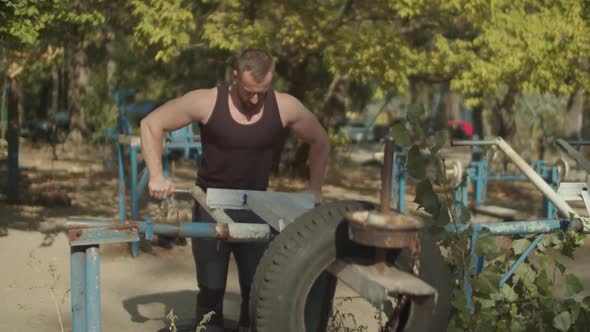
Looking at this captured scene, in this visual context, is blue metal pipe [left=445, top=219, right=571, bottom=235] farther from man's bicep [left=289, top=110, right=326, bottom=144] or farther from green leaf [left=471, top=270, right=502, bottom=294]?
man's bicep [left=289, top=110, right=326, bottom=144]

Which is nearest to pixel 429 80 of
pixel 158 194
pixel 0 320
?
pixel 0 320

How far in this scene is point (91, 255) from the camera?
2717 millimetres

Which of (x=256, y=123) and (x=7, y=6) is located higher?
(x=7, y=6)

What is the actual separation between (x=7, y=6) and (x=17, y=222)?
3298 mm

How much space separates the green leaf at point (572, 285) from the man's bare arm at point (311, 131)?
1178mm

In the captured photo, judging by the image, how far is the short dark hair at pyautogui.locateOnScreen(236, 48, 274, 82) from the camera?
3.49 m

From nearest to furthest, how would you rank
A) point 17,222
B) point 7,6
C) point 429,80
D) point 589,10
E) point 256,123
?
1. point 256,123
2. point 7,6
3. point 17,222
4. point 589,10
5. point 429,80

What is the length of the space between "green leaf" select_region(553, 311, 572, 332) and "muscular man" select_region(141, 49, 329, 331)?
1190mm

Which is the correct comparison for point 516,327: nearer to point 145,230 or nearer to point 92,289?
point 145,230

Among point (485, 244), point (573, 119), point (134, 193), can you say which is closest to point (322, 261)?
point (485, 244)

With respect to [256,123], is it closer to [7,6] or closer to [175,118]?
[175,118]

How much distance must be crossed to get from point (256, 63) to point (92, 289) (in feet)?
4.20

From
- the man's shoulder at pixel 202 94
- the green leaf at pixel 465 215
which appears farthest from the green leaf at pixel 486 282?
the man's shoulder at pixel 202 94

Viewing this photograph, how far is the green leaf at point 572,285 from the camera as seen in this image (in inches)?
135
